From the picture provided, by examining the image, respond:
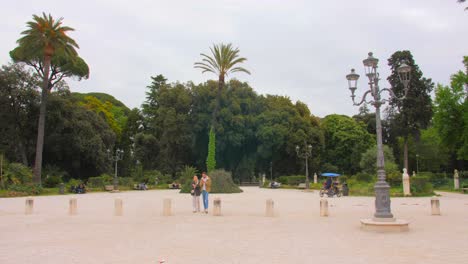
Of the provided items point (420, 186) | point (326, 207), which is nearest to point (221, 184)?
point (420, 186)

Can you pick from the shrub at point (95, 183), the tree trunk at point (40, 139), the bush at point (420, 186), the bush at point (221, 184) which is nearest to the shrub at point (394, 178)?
the bush at point (420, 186)

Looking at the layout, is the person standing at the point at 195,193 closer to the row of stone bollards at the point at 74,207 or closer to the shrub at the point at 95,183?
the row of stone bollards at the point at 74,207

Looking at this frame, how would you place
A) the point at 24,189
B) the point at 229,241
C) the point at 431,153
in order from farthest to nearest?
the point at 431,153 → the point at 24,189 → the point at 229,241

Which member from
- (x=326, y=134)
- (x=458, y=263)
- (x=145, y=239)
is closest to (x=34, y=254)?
(x=145, y=239)

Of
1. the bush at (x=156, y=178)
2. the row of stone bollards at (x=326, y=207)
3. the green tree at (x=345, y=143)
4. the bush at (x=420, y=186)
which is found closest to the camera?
the row of stone bollards at (x=326, y=207)

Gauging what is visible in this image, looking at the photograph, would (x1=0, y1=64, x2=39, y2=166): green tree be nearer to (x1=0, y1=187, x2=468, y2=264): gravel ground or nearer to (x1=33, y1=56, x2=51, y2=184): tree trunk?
(x1=33, y1=56, x2=51, y2=184): tree trunk

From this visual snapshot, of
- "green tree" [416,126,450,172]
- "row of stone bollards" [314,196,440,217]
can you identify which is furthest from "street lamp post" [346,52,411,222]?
"green tree" [416,126,450,172]

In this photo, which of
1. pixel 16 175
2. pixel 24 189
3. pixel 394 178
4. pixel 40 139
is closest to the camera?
pixel 394 178

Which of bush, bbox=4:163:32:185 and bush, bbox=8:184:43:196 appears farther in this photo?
bush, bbox=4:163:32:185

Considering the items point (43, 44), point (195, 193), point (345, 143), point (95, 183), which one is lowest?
point (95, 183)

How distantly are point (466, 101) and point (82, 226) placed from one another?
3951cm

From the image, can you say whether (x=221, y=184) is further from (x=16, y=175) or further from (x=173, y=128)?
(x=173, y=128)

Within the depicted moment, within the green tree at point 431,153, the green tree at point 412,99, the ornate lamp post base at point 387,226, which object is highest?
the green tree at point 412,99

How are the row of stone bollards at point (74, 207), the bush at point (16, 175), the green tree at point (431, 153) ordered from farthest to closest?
the green tree at point (431, 153) → the bush at point (16, 175) → the row of stone bollards at point (74, 207)
